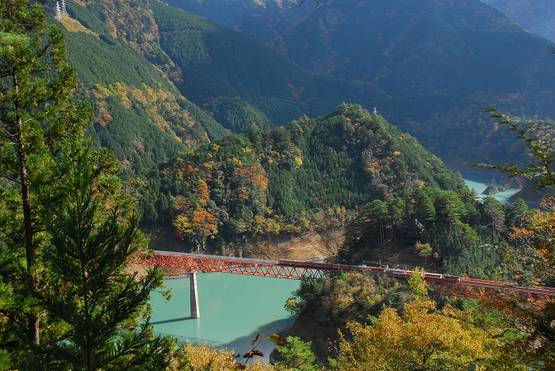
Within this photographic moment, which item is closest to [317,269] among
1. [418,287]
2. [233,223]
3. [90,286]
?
[418,287]

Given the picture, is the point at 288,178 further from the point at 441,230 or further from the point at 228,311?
the point at 441,230

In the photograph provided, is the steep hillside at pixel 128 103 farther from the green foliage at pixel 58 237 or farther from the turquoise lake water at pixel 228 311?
the green foliage at pixel 58 237

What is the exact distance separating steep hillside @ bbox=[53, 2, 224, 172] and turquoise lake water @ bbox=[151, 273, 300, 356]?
5263 centimetres

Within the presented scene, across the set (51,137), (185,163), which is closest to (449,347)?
(51,137)

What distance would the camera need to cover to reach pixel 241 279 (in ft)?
229

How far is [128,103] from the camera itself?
449ft

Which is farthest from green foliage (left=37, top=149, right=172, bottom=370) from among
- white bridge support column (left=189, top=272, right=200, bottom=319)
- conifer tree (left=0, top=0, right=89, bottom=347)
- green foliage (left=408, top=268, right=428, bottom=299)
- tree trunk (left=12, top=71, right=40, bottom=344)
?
white bridge support column (left=189, top=272, right=200, bottom=319)

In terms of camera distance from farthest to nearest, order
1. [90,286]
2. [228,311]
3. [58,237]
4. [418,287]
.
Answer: [228,311] → [418,287] → [90,286] → [58,237]

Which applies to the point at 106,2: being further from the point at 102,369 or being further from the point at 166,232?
the point at 102,369

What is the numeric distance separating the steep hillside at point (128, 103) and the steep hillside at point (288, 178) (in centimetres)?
3735

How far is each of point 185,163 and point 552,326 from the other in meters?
74.5

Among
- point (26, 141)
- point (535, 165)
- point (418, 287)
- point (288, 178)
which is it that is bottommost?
point (418, 287)

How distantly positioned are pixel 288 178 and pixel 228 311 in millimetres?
31135

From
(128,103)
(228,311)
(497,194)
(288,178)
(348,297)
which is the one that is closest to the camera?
(348,297)
